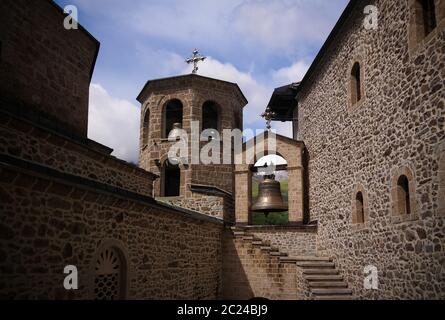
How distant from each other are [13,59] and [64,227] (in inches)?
144

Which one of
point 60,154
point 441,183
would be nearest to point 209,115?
point 60,154

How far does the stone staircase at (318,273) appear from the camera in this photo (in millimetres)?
9336

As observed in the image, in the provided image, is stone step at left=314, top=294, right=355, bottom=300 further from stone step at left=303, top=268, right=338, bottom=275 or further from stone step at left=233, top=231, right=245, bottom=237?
stone step at left=233, top=231, right=245, bottom=237

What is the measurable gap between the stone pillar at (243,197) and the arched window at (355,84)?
510cm

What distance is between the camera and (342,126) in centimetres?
1013

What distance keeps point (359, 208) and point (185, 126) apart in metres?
8.42

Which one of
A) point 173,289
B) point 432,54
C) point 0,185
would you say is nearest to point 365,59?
point 432,54

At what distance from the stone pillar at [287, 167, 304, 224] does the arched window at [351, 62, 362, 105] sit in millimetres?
4053

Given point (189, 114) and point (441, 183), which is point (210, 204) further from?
point (441, 183)

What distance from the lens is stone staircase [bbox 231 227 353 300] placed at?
9.34 metres

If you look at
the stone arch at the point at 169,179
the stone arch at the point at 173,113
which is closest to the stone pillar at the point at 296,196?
the stone arch at the point at 169,179

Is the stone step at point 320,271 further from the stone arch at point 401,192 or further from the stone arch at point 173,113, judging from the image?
the stone arch at point 173,113

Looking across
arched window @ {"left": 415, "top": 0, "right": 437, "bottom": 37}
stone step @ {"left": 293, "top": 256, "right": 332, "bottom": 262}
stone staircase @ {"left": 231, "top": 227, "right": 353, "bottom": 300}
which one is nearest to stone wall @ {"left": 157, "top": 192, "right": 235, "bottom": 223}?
stone staircase @ {"left": 231, "top": 227, "right": 353, "bottom": 300}

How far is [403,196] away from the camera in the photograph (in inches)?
280
